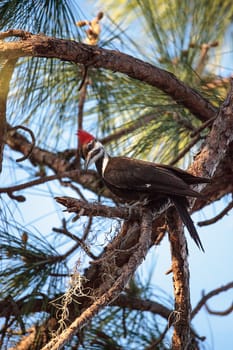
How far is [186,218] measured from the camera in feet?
5.84

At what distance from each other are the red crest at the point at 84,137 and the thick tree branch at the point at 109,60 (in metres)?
0.33

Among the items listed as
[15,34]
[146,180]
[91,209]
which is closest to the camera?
[91,209]

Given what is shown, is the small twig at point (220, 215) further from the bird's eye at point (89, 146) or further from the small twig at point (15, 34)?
the small twig at point (15, 34)

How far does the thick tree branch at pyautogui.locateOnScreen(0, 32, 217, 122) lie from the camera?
163 centimetres

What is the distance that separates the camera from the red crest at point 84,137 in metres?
2.39

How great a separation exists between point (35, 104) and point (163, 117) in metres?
0.43

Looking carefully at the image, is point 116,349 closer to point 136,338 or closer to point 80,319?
point 136,338

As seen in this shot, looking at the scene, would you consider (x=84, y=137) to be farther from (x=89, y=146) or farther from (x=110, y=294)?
(x=110, y=294)

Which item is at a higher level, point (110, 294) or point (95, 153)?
point (95, 153)

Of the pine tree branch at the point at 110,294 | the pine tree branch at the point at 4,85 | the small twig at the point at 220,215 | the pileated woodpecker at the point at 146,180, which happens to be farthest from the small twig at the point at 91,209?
the small twig at the point at 220,215

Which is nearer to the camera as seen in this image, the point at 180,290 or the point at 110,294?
the point at 110,294

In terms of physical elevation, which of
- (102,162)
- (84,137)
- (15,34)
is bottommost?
(15,34)

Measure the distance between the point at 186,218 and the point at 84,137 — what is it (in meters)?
0.71

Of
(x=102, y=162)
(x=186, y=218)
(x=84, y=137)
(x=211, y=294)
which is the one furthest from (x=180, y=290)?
(x=84, y=137)
